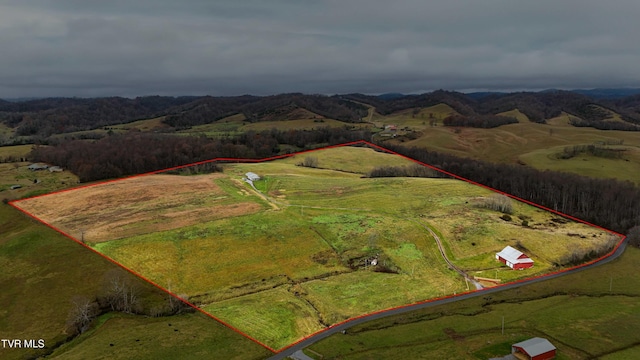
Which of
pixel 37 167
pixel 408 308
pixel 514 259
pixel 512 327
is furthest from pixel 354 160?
pixel 512 327

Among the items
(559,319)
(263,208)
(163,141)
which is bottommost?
(559,319)

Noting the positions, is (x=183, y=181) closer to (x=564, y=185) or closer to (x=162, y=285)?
(x=162, y=285)

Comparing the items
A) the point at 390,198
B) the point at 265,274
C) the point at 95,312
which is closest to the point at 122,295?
the point at 95,312

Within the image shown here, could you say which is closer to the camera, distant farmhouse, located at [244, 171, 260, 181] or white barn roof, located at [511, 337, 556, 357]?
white barn roof, located at [511, 337, 556, 357]

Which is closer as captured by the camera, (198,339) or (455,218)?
(198,339)

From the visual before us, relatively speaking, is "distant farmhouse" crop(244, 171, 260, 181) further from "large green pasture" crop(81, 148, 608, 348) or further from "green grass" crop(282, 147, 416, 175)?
"green grass" crop(282, 147, 416, 175)

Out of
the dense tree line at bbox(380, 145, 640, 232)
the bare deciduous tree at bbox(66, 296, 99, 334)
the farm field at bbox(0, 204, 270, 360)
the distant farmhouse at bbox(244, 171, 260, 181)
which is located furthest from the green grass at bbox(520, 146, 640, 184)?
the bare deciduous tree at bbox(66, 296, 99, 334)
